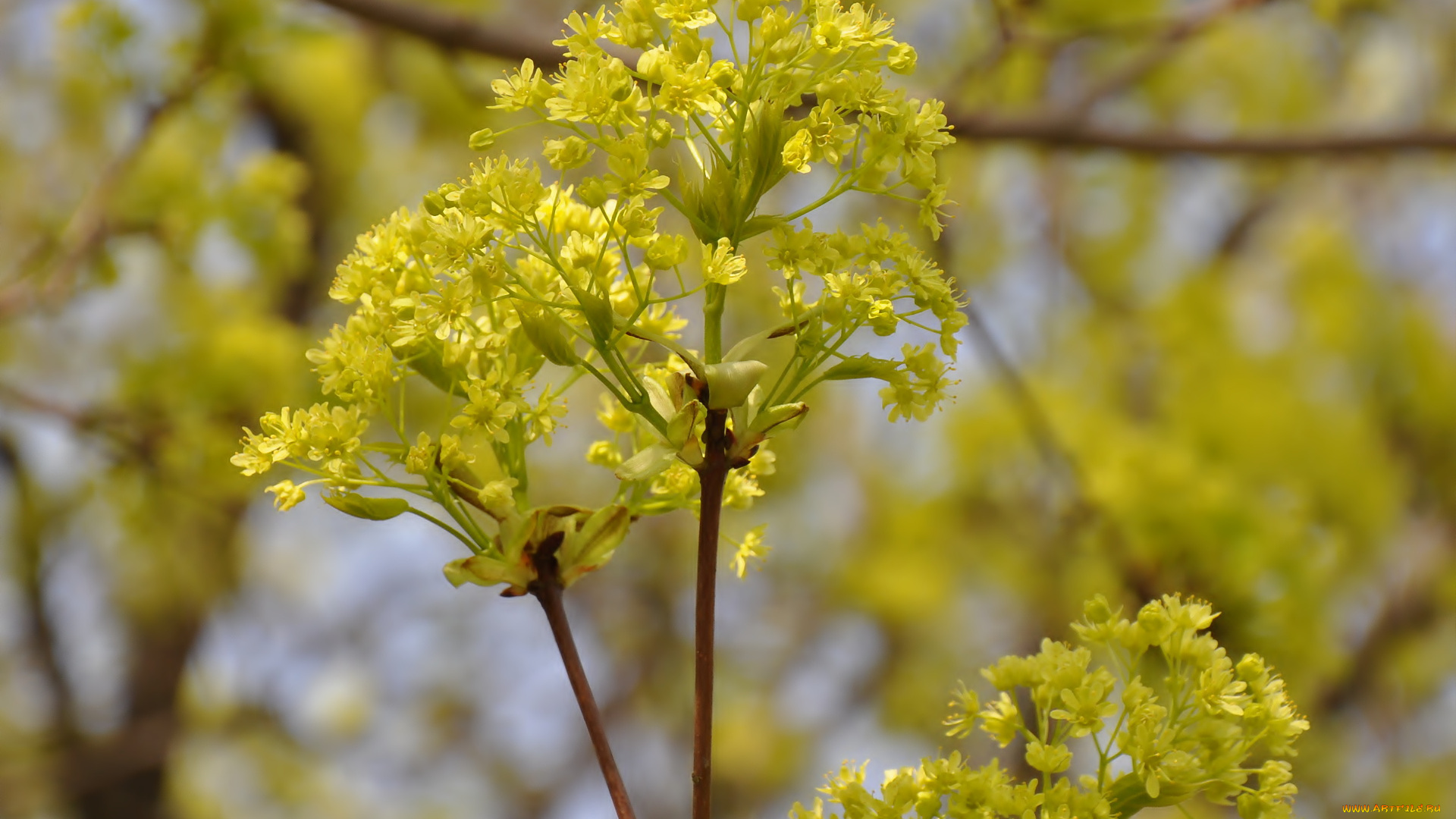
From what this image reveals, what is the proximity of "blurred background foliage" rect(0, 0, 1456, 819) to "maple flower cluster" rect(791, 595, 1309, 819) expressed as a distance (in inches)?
78.2

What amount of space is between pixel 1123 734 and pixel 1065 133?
6.09 ft

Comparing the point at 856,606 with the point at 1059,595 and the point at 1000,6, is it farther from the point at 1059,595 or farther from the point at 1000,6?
the point at 1000,6

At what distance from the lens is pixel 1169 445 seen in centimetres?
478

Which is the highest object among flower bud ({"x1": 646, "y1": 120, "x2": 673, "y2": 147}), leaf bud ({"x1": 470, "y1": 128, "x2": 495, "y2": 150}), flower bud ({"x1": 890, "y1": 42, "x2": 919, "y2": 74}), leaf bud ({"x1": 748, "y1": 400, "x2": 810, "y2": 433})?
leaf bud ({"x1": 470, "y1": 128, "x2": 495, "y2": 150})

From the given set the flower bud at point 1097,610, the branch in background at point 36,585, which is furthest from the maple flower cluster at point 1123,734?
the branch in background at point 36,585

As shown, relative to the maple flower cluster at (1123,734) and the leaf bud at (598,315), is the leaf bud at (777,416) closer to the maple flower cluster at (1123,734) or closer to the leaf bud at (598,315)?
the leaf bud at (598,315)

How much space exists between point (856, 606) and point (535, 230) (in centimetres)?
580

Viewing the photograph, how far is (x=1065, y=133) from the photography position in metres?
2.62

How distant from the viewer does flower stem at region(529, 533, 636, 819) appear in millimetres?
899

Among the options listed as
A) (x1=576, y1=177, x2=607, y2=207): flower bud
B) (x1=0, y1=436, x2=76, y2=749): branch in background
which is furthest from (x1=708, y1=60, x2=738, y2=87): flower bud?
(x1=0, y1=436, x2=76, y2=749): branch in background

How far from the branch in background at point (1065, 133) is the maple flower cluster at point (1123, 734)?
4.57 feet

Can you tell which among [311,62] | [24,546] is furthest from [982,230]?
[24,546]

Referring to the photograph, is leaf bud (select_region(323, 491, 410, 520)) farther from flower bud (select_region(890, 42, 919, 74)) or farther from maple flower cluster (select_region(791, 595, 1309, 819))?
flower bud (select_region(890, 42, 919, 74))

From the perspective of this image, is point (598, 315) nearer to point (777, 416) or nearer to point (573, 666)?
point (777, 416)
